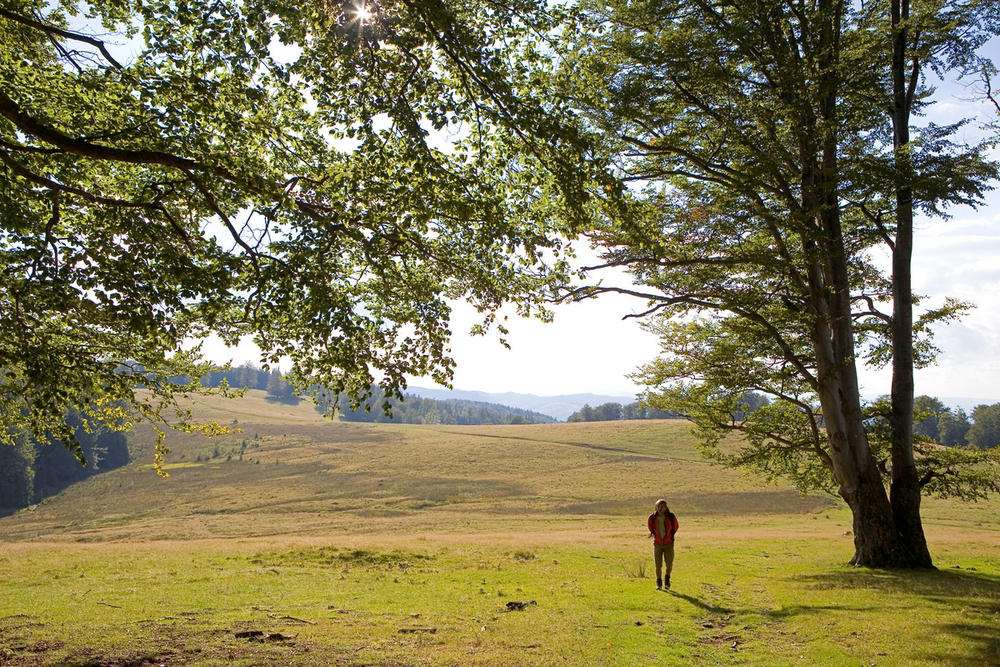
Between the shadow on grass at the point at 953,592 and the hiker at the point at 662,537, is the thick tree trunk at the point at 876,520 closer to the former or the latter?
the shadow on grass at the point at 953,592

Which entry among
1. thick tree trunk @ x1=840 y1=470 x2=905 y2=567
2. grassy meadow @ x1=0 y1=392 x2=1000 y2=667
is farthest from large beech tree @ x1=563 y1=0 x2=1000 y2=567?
grassy meadow @ x1=0 y1=392 x2=1000 y2=667

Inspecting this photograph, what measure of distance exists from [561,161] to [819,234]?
28.6 ft

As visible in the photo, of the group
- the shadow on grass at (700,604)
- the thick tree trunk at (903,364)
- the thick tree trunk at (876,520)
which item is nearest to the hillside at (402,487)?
the thick tree trunk at (876,520)

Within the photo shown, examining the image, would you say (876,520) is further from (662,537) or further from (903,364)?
(662,537)

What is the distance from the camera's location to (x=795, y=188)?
1850cm

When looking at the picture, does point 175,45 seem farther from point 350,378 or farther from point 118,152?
point 350,378

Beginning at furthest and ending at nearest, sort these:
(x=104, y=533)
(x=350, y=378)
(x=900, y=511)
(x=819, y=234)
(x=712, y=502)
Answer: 1. (x=712, y=502)
2. (x=104, y=533)
3. (x=900, y=511)
4. (x=819, y=234)
5. (x=350, y=378)

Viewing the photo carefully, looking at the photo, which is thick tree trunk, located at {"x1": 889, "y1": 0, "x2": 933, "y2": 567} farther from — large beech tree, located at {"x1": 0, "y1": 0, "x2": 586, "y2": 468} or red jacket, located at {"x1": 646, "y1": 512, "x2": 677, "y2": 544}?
large beech tree, located at {"x1": 0, "y1": 0, "x2": 586, "y2": 468}

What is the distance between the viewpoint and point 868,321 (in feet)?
66.6

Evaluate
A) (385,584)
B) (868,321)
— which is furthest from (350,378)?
(868,321)

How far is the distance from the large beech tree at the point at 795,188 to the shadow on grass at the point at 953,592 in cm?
158

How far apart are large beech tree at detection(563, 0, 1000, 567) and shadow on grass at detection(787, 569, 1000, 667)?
158 cm

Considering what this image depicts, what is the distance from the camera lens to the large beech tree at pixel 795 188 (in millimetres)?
15219

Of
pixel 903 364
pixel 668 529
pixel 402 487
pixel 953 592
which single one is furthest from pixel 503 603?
pixel 402 487
